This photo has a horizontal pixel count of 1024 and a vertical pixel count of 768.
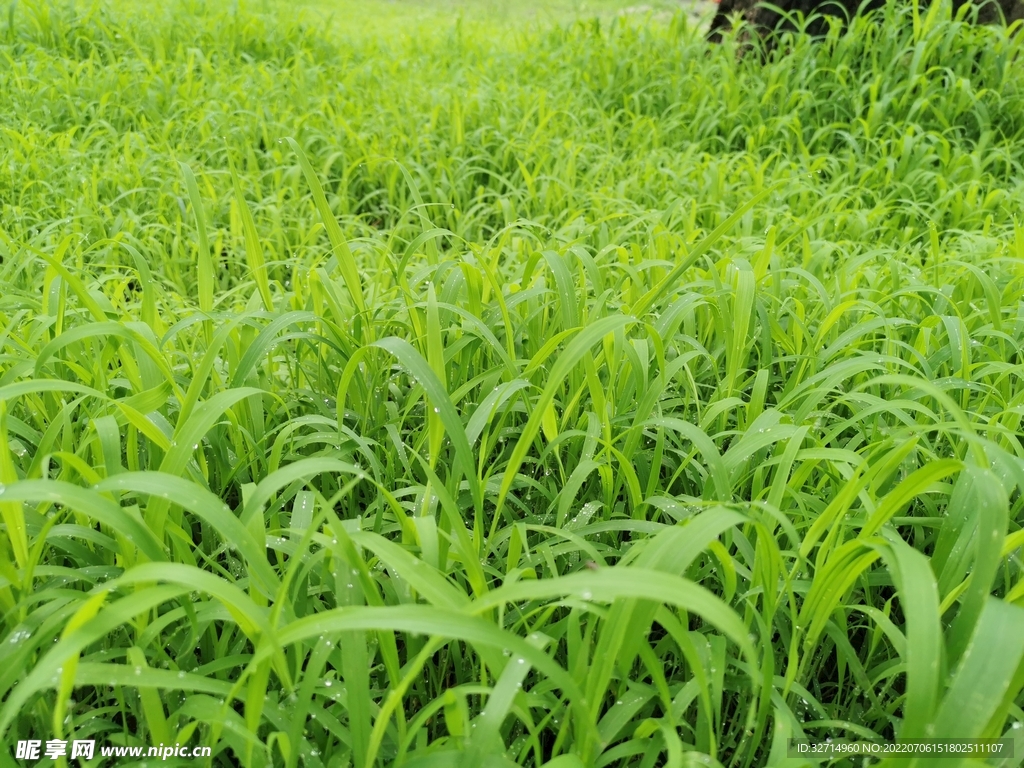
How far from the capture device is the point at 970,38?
334 cm

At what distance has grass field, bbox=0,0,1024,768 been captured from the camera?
2.59 ft

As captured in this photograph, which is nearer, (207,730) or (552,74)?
(207,730)

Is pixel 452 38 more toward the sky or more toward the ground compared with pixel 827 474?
more toward the sky

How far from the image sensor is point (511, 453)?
1419mm

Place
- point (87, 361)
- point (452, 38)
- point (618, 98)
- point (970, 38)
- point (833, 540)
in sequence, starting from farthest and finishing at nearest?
point (452, 38)
point (618, 98)
point (970, 38)
point (87, 361)
point (833, 540)

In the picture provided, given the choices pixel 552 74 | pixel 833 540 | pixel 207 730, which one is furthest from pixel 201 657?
pixel 552 74

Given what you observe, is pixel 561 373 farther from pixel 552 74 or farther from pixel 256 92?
pixel 552 74

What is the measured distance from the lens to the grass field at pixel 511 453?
0.79m

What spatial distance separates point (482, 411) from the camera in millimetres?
1167

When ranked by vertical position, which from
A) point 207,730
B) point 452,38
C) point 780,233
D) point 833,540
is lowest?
point 207,730

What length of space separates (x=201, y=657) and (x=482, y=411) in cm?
54

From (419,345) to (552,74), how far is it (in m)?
3.20

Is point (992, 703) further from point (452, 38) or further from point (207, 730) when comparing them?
point (452, 38)

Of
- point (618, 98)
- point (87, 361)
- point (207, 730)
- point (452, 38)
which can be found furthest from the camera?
point (452, 38)
